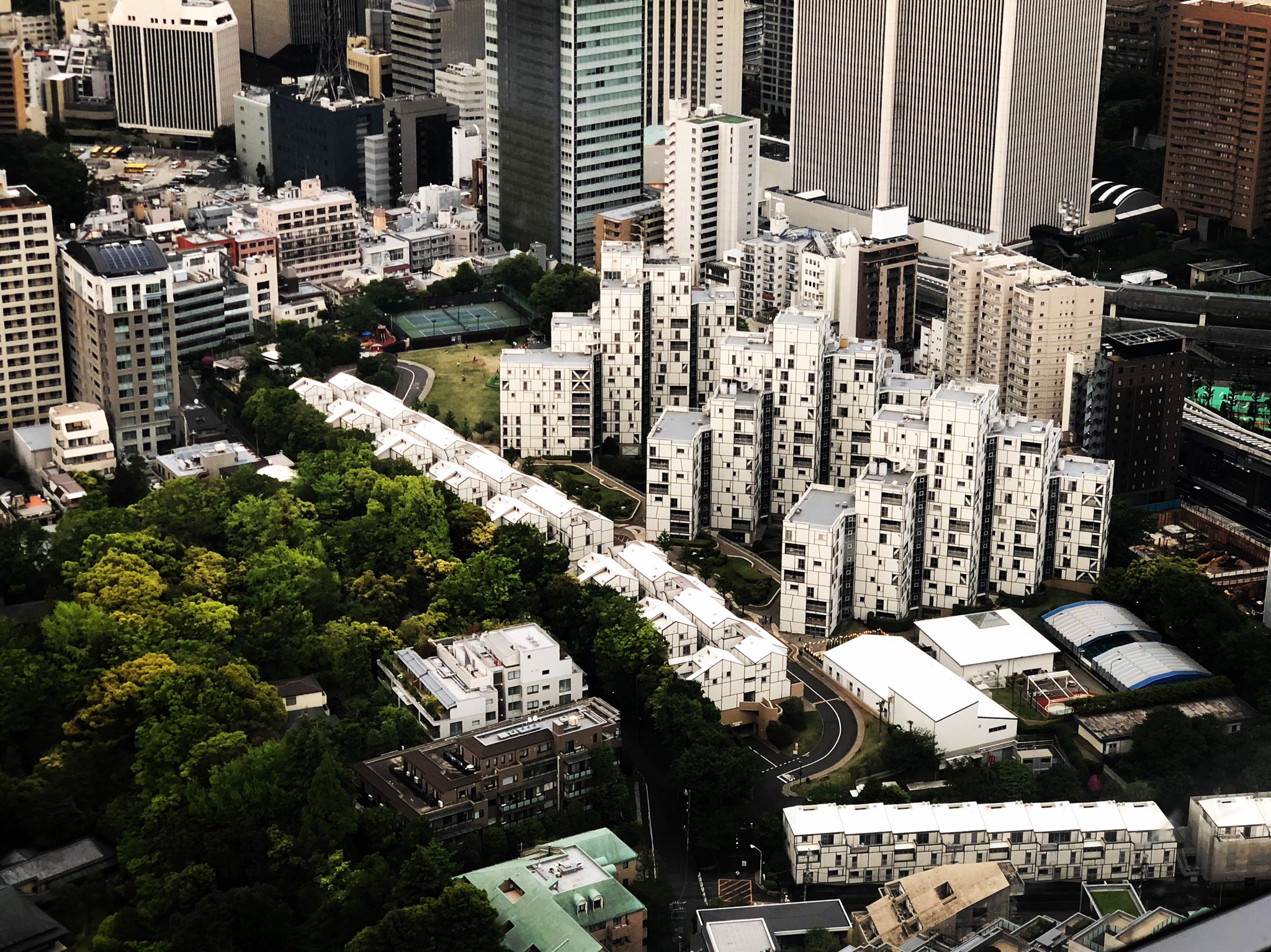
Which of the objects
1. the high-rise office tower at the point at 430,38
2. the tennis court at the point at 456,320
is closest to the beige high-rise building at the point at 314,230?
the tennis court at the point at 456,320

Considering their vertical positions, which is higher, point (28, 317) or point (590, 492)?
point (28, 317)

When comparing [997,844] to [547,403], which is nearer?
[997,844]

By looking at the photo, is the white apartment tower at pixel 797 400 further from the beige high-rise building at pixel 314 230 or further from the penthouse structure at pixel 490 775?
the beige high-rise building at pixel 314 230

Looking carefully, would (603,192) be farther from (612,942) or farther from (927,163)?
(612,942)

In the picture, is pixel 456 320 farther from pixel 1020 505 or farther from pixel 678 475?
pixel 1020 505

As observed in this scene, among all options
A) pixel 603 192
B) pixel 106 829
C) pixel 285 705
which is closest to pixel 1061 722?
pixel 285 705

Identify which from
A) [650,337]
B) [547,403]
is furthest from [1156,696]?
[547,403]
